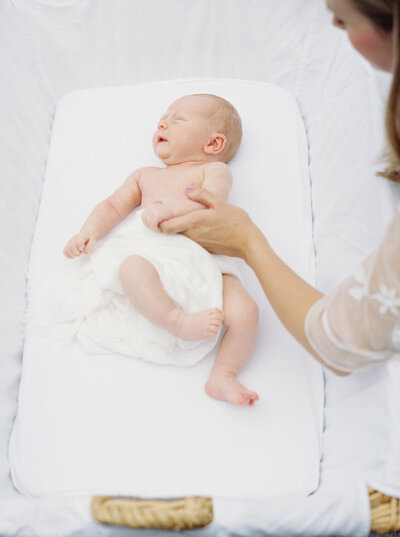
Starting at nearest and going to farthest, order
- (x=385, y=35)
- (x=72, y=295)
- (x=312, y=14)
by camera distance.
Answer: (x=385, y=35)
(x=72, y=295)
(x=312, y=14)

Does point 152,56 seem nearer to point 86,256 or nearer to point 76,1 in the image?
point 76,1

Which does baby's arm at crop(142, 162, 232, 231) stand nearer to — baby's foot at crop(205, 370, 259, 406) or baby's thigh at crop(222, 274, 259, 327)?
baby's thigh at crop(222, 274, 259, 327)

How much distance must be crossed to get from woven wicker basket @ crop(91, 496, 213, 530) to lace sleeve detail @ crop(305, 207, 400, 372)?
277 millimetres

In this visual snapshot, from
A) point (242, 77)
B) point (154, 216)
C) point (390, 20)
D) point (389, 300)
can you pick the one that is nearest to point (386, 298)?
point (389, 300)

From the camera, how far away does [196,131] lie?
1.30 meters

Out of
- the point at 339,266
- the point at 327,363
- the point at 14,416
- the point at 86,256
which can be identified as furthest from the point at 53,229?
the point at 327,363

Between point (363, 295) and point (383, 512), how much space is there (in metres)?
0.33

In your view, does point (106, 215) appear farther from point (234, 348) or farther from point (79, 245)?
point (234, 348)

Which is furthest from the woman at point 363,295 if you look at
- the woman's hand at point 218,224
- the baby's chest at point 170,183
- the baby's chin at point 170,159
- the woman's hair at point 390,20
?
the baby's chin at point 170,159

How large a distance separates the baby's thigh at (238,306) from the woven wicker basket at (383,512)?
380 millimetres

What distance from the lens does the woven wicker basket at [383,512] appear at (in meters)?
0.80

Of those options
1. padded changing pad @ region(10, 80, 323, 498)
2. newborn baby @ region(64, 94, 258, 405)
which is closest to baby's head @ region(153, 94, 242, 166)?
newborn baby @ region(64, 94, 258, 405)

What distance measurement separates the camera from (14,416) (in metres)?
1.10

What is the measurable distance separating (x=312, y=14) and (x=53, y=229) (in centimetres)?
91
